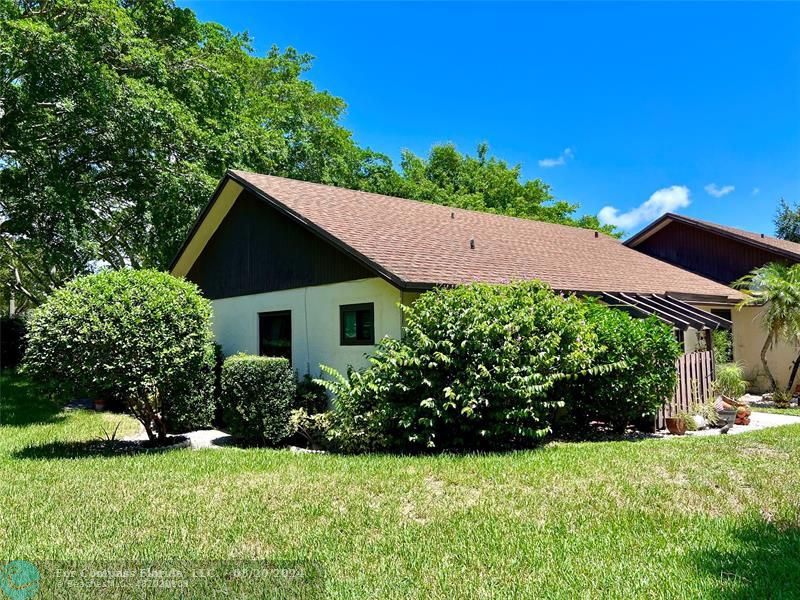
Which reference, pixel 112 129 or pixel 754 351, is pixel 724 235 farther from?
pixel 112 129

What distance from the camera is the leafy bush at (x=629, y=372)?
28.3 feet

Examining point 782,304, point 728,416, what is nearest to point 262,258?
point 728,416

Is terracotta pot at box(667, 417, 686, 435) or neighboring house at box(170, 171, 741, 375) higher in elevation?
neighboring house at box(170, 171, 741, 375)

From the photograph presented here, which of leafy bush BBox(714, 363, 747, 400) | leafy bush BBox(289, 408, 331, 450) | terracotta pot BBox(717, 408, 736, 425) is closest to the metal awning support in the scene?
leafy bush BBox(714, 363, 747, 400)

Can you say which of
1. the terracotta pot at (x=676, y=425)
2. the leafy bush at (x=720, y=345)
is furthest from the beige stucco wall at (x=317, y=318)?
the leafy bush at (x=720, y=345)

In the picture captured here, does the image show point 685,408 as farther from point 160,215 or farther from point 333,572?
point 160,215

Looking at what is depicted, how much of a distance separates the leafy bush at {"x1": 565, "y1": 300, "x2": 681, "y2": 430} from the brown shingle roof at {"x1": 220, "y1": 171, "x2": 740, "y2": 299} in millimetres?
2028

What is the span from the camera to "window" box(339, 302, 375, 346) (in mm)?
9781

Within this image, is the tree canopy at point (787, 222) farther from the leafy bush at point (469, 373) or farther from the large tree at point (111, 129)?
the leafy bush at point (469, 373)

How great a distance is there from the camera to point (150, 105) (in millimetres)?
15164

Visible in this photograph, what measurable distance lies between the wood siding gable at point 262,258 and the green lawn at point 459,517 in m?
4.15

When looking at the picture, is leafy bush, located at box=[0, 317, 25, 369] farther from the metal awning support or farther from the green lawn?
the metal awning support

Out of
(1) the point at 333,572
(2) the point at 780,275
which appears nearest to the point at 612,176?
(2) the point at 780,275

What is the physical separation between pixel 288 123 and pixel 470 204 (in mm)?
10975
